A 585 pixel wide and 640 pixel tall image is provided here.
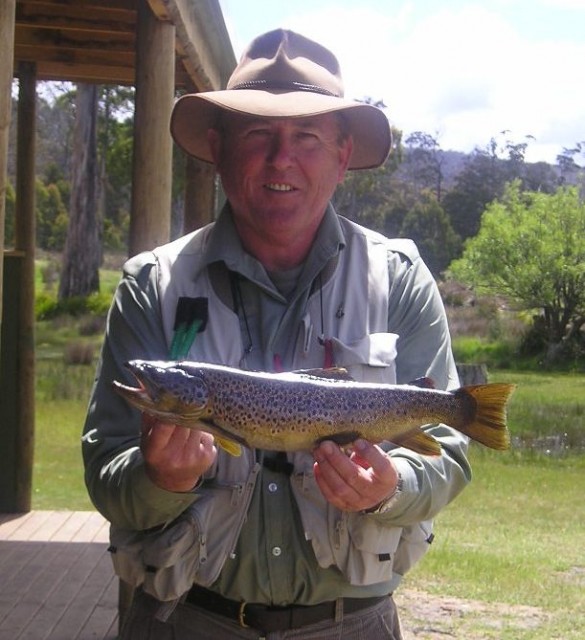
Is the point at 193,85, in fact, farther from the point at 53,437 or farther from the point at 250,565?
the point at 53,437

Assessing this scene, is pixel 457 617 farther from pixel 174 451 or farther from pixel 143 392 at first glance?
pixel 143 392

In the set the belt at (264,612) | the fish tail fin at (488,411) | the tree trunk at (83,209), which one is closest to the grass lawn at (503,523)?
the belt at (264,612)

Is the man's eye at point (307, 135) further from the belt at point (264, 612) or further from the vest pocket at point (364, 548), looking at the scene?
the belt at point (264, 612)

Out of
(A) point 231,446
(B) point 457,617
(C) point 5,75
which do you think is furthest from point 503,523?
(A) point 231,446

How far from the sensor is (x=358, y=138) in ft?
8.83

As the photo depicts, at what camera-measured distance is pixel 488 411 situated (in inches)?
88.6

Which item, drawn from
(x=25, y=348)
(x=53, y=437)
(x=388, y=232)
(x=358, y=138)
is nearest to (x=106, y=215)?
(x=388, y=232)

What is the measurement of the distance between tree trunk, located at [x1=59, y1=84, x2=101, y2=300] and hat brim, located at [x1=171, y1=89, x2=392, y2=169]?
110 feet

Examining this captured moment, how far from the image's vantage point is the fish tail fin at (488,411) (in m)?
2.24

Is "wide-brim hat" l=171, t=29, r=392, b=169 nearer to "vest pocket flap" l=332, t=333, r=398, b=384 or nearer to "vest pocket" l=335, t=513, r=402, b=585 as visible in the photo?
"vest pocket flap" l=332, t=333, r=398, b=384

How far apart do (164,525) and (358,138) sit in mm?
994

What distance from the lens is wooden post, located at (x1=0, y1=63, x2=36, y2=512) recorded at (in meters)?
7.66

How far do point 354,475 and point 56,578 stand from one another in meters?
→ 4.59

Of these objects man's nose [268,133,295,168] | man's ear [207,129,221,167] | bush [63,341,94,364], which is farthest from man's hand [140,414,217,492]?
bush [63,341,94,364]
